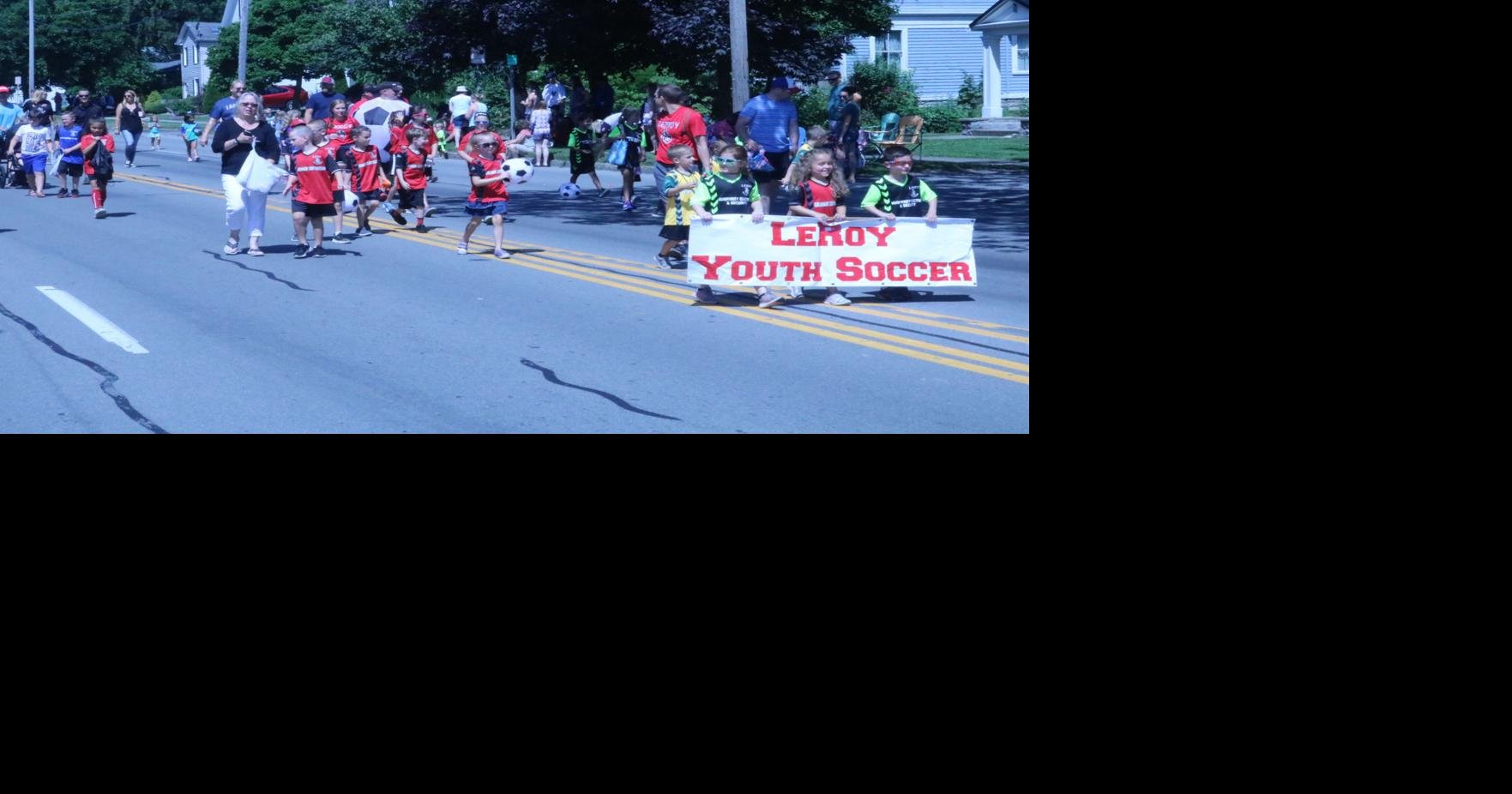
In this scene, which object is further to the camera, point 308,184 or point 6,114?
point 6,114

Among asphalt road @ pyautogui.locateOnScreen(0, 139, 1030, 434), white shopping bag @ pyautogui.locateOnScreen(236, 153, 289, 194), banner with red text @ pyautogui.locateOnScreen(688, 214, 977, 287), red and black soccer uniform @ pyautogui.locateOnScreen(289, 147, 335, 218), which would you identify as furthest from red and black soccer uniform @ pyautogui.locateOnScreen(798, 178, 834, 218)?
white shopping bag @ pyautogui.locateOnScreen(236, 153, 289, 194)

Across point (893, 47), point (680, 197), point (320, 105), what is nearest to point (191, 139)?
point (320, 105)

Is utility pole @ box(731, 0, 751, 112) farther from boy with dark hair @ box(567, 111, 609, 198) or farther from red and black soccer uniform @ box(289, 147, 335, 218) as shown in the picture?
red and black soccer uniform @ box(289, 147, 335, 218)

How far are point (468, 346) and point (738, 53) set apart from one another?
427 inches

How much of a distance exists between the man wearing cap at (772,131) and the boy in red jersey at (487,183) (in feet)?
10.5

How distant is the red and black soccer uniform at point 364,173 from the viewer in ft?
55.6

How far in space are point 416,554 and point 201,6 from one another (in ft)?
370

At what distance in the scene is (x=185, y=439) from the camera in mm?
8086

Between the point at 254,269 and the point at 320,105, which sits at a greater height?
the point at 320,105

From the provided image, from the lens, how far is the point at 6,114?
24.8m

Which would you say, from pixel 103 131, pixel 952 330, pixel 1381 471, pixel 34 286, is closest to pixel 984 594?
pixel 1381 471

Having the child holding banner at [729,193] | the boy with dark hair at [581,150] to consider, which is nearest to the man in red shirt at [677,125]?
the child holding banner at [729,193]

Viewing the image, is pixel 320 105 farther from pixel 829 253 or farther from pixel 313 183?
pixel 829 253

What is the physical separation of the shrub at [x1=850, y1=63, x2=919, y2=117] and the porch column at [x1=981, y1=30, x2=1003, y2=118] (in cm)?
194
